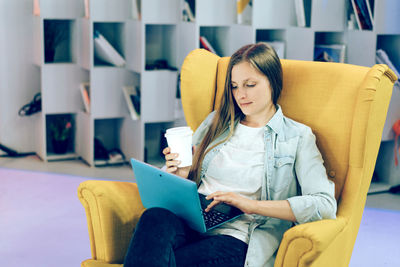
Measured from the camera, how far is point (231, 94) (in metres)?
2.09

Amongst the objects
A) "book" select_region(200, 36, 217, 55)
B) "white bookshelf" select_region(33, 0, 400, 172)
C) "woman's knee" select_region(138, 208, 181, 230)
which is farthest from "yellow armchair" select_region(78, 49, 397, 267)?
"book" select_region(200, 36, 217, 55)

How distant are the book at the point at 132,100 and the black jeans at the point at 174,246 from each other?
2267 mm

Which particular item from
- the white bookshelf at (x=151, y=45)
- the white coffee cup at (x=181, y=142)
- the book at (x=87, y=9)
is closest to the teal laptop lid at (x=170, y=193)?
the white coffee cup at (x=181, y=142)

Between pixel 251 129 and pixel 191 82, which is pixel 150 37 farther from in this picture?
pixel 251 129

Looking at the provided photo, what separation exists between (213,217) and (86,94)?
2539 mm

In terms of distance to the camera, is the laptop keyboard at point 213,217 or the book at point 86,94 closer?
the laptop keyboard at point 213,217

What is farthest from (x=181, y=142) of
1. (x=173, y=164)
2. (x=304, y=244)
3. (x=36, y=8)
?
(x=36, y=8)

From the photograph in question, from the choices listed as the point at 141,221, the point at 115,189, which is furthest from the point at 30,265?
the point at 141,221

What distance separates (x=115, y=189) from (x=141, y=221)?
305 millimetres

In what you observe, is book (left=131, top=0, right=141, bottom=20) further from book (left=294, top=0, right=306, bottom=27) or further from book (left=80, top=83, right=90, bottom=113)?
book (left=294, top=0, right=306, bottom=27)

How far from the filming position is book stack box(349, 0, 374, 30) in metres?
3.69

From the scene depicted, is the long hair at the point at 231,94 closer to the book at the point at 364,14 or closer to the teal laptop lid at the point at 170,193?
the teal laptop lid at the point at 170,193

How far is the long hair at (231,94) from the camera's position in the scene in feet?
6.50

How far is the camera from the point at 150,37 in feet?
14.0
